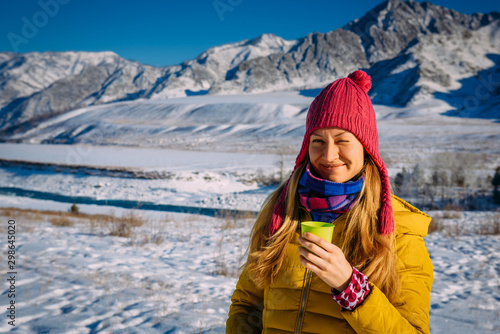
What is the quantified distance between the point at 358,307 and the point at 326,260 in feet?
0.75

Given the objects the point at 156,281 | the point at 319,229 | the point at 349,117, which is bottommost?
the point at 156,281

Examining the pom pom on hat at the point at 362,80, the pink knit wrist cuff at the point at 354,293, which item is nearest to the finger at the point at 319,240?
the pink knit wrist cuff at the point at 354,293

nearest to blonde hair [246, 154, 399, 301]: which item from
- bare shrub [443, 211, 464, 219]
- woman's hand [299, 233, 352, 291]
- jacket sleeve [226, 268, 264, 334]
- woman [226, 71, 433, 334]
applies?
woman [226, 71, 433, 334]

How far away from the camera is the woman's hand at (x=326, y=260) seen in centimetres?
98

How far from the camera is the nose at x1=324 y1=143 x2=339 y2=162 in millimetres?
1347

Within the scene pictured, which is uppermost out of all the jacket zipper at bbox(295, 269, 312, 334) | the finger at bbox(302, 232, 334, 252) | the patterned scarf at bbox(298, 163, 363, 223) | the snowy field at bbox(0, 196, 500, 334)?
the patterned scarf at bbox(298, 163, 363, 223)

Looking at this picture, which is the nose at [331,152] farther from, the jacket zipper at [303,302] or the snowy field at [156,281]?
the snowy field at [156,281]

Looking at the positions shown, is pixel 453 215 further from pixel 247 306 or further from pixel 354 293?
pixel 354 293

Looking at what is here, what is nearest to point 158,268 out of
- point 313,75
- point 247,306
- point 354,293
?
point 247,306

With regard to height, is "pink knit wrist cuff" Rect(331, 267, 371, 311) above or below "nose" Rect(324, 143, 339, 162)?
below

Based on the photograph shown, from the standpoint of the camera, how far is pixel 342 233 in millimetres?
1364

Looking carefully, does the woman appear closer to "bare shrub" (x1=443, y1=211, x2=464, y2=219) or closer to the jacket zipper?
the jacket zipper

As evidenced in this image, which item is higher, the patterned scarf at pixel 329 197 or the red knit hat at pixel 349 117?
the red knit hat at pixel 349 117

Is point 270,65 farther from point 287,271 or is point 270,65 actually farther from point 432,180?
point 287,271
